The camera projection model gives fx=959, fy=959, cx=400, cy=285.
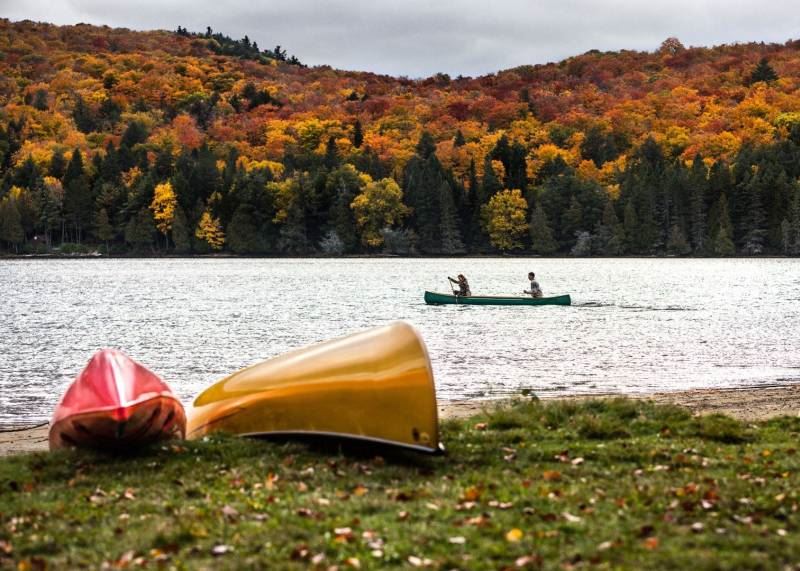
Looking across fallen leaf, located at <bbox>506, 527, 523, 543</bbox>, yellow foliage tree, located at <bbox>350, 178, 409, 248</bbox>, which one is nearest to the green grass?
fallen leaf, located at <bbox>506, 527, 523, 543</bbox>

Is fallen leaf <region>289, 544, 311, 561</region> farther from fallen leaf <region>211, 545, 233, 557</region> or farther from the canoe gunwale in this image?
the canoe gunwale

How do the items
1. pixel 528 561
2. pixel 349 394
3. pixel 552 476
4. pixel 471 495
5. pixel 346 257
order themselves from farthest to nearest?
pixel 346 257
pixel 349 394
pixel 552 476
pixel 471 495
pixel 528 561

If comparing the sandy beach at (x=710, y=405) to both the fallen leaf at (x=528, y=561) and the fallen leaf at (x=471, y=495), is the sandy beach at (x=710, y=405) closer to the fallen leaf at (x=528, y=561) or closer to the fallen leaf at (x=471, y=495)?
the fallen leaf at (x=471, y=495)

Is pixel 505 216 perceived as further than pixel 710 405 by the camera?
Yes

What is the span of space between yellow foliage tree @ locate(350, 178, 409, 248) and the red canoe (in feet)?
420

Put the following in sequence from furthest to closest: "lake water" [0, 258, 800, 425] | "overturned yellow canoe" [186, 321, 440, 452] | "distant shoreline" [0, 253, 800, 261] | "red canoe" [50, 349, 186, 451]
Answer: "distant shoreline" [0, 253, 800, 261] < "lake water" [0, 258, 800, 425] < "red canoe" [50, 349, 186, 451] < "overturned yellow canoe" [186, 321, 440, 452]

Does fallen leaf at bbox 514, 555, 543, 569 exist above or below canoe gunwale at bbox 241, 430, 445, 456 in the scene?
below

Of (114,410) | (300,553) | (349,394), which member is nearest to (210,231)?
(114,410)

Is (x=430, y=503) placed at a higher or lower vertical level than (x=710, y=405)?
higher

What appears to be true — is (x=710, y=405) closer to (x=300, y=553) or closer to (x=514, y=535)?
(x=514, y=535)

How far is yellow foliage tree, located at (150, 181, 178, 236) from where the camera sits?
147 meters

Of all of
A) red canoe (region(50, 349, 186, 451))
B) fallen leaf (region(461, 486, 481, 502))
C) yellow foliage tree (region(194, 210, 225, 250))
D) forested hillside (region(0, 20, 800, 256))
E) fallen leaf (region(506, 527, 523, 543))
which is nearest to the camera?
fallen leaf (region(506, 527, 523, 543))

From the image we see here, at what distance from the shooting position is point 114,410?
1175 centimetres

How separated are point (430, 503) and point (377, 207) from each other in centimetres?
13274
